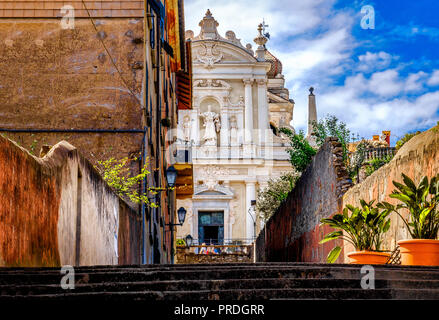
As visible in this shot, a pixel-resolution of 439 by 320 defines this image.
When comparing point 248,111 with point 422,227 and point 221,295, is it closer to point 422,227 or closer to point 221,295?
point 422,227

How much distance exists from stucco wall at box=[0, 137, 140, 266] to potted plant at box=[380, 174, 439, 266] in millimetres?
2992

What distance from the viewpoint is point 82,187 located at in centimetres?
759

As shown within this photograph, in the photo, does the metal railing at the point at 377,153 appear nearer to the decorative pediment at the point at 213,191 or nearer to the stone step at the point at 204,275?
the stone step at the point at 204,275

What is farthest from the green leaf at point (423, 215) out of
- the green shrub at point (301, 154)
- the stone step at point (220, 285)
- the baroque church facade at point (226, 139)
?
the baroque church facade at point (226, 139)

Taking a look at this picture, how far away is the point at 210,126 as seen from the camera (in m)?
43.0

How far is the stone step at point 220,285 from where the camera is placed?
3447 mm

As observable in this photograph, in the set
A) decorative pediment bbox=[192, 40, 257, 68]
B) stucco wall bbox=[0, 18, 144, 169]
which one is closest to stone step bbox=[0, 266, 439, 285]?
stucco wall bbox=[0, 18, 144, 169]

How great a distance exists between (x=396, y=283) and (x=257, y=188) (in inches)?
1509

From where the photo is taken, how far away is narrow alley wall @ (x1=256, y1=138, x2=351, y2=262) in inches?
442

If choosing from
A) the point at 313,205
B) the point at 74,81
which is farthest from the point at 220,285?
the point at 313,205

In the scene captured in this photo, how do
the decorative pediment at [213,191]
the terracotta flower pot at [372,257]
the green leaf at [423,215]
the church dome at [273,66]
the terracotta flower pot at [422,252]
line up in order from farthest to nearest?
the church dome at [273,66]
the decorative pediment at [213,191]
the terracotta flower pot at [372,257]
the green leaf at [423,215]
the terracotta flower pot at [422,252]

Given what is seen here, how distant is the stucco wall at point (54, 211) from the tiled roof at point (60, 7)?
408cm

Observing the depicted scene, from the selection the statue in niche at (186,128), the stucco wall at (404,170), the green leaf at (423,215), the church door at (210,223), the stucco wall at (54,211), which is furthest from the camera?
the statue in niche at (186,128)
